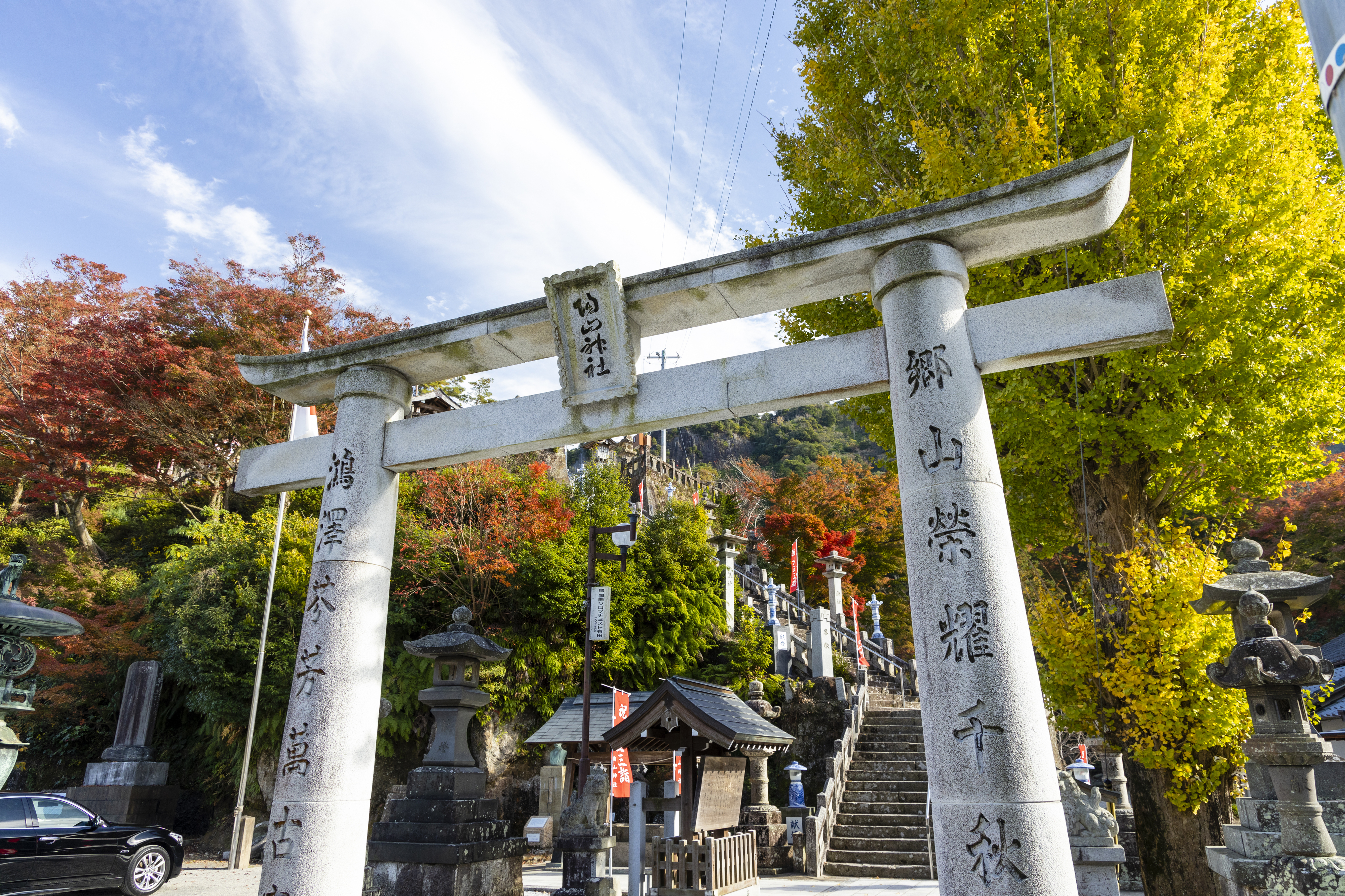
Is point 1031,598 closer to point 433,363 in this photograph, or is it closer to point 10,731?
point 433,363

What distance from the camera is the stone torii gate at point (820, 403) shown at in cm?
387

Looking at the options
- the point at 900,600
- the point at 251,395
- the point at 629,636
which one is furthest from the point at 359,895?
the point at 900,600

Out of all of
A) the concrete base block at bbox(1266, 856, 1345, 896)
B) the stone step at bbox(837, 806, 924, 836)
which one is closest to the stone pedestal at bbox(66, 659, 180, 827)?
the stone step at bbox(837, 806, 924, 836)

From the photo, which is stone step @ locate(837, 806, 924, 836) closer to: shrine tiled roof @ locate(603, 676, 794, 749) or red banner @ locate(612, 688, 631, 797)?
shrine tiled roof @ locate(603, 676, 794, 749)

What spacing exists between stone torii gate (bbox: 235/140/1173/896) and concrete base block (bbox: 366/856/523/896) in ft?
5.45

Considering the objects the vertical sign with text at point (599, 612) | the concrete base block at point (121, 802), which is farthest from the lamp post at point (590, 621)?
the concrete base block at point (121, 802)

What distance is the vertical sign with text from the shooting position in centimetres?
1328

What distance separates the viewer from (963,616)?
4.02 metres

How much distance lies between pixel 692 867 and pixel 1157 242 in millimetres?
8784

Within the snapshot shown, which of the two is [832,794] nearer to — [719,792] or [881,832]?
[881,832]

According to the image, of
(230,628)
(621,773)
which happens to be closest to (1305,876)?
(621,773)

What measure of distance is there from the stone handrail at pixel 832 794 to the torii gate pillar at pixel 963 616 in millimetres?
10127

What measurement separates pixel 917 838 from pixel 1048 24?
12431 millimetres

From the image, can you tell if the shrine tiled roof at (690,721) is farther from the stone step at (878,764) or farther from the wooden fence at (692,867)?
the stone step at (878,764)
